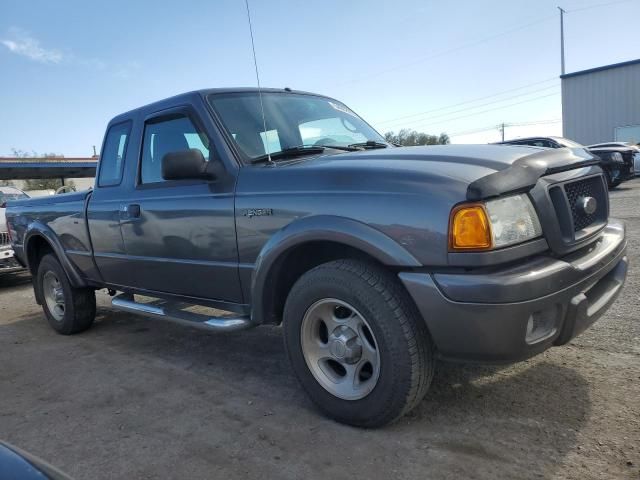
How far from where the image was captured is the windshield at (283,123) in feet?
11.5

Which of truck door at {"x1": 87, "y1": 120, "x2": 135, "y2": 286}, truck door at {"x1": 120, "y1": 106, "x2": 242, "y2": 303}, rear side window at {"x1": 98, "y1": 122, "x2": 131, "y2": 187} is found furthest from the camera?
rear side window at {"x1": 98, "y1": 122, "x2": 131, "y2": 187}

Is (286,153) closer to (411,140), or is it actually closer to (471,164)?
(471,164)

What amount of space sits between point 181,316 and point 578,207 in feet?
8.70

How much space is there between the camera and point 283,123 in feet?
12.1

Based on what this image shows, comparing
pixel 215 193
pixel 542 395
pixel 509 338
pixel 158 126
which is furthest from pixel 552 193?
pixel 158 126

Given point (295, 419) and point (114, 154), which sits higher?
point (114, 154)

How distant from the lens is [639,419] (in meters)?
2.65

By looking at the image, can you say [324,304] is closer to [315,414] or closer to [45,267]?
[315,414]

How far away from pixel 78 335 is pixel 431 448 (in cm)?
415

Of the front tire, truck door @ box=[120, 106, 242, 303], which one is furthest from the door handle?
the front tire

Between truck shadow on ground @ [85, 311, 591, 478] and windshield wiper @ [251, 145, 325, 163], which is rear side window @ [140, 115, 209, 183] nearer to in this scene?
windshield wiper @ [251, 145, 325, 163]

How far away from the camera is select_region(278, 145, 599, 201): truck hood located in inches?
94.6

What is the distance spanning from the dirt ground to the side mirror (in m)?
1.47

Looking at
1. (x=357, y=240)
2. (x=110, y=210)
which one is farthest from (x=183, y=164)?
(x=110, y=210)
